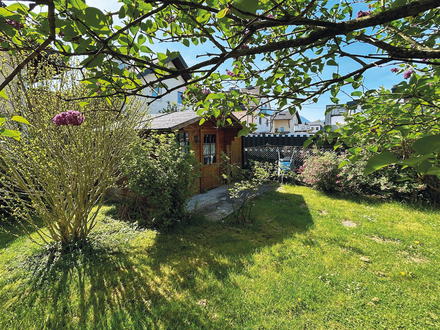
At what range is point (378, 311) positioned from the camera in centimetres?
233

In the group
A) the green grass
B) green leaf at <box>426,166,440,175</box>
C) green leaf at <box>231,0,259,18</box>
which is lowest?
the green grass

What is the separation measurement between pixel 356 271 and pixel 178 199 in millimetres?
3455

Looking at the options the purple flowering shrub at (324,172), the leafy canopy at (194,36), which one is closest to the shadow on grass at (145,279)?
the leafy canopy at (194,36)

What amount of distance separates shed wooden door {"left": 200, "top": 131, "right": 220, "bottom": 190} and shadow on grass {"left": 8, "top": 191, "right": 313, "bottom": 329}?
10.7 feet

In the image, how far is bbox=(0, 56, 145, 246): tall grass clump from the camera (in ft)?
10.0

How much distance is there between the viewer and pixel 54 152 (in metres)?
3.19

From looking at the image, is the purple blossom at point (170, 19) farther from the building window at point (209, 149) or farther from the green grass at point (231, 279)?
the building window at point (209, 149)

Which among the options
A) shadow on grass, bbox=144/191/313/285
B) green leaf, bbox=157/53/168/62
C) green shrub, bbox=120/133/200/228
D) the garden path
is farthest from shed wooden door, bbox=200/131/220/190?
green leaf, bbox=157/53/168/62

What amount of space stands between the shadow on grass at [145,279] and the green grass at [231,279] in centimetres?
1

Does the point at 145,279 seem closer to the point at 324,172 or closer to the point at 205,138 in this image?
the point at 205,138

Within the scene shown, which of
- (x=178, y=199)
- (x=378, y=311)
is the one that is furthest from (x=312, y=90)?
(x=178, y=199)

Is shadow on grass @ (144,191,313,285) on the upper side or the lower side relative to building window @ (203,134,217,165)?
lower

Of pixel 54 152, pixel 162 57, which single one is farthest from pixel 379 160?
pixel 54 152

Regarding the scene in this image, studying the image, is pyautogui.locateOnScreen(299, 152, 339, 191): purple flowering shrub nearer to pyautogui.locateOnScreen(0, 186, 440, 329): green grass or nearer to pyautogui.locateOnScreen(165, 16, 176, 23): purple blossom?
pyautogui.locateOnScreen(0, 186, 440, 329): green grass
